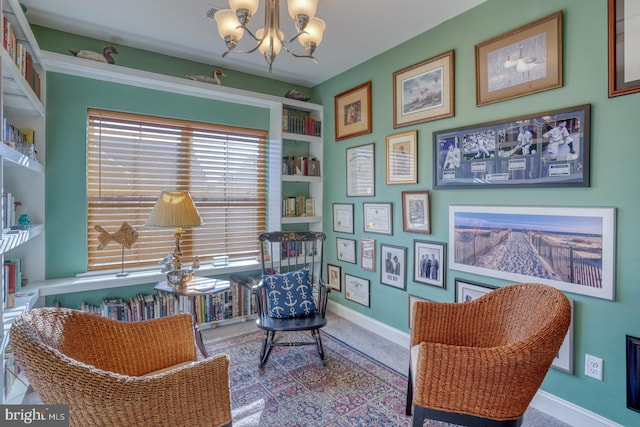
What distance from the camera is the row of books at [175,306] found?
9.30 feet

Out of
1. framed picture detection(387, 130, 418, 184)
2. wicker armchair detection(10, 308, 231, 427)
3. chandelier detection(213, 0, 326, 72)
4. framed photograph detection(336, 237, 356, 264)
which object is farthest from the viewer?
framed photograph detection(336, 237, 356, 264)

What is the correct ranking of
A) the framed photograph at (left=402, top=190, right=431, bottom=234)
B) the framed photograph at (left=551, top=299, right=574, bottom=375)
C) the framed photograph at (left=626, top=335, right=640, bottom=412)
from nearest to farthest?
the framed photograph at (left=626, top=335, right=640, bottom=412), the framed photograph at (left=551, top=299, right=574, bottom=375), the framed photograph at (left=402, top=190, right=431, bottom=234)

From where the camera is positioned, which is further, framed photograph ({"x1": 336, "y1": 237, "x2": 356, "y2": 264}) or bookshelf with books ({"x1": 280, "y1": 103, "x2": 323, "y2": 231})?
bookshelf with books ({"x1": 280, "y1": 103, "x2": 323, "y2": 231})

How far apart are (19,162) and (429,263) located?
2.82 metres

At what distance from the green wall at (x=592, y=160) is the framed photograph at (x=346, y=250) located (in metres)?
0.75

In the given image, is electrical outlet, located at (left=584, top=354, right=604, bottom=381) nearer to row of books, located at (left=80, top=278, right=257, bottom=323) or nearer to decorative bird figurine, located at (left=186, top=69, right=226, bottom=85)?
row of books, located at (left=80, top=278, right=257, bottom=323)

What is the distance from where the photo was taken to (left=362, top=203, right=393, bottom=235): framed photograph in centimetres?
310

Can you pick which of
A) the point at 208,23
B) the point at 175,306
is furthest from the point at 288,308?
the point at 208,23

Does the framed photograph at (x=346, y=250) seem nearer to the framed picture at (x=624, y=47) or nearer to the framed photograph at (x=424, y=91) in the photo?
the framed photograph at (x=424, y=91)

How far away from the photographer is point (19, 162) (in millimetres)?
1876

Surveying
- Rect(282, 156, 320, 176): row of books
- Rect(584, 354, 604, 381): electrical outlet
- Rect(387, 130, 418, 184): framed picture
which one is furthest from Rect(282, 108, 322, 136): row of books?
Rect(584, 354, 604, 381): electrical outlet

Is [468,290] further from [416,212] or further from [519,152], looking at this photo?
[519,152]

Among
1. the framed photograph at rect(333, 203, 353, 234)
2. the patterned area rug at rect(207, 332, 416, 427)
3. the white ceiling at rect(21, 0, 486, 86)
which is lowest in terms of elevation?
the patterned area rug at rect(207, 332, 416, 427)

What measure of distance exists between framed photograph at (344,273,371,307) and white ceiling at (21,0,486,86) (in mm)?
2232
